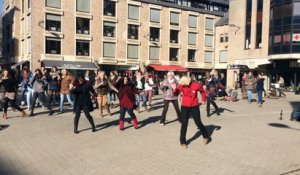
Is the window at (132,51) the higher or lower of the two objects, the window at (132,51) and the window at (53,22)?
the lower

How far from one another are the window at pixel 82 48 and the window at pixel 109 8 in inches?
176

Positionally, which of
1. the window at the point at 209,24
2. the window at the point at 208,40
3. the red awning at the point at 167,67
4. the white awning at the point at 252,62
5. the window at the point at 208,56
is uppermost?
the window at the point at 209,24

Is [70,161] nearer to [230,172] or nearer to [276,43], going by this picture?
[230,172]

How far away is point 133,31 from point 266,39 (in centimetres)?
1614

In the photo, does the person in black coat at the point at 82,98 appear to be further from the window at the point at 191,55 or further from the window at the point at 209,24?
the window at the point at 209,24

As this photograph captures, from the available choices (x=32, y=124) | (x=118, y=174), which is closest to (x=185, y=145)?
(x=118, y=174)

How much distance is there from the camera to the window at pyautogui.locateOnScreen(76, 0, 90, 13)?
4038 centimetres

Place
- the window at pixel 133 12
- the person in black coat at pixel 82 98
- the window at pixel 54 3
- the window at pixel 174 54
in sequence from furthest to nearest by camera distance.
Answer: the window at pixel 174 54 → the window at pixel 133 12 → the window at pixel 54 3 → the person in black coat at pixel 82 98

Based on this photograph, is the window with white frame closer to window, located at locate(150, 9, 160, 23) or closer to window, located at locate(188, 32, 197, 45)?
window, located at locate(188, 32, 197, 45)

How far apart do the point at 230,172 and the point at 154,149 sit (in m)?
1.98

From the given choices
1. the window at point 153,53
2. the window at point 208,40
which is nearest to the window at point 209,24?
the window at point 208,40

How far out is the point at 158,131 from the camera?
9508 millimetres

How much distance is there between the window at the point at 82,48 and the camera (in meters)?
40.6

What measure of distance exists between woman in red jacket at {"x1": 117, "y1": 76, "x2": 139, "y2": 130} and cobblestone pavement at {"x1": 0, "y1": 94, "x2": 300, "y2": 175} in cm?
38
